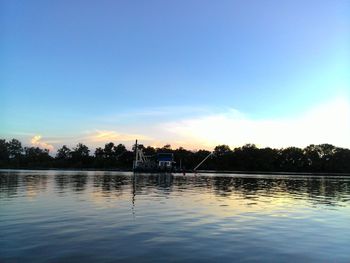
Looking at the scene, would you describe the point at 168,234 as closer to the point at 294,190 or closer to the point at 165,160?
the point at 294,190

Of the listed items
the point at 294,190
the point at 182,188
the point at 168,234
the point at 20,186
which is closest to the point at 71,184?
the point at 20,186

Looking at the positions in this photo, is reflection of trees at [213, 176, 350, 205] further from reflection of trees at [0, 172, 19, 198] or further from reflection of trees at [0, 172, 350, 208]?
reflection of trees at [0, 172, 19, 198]

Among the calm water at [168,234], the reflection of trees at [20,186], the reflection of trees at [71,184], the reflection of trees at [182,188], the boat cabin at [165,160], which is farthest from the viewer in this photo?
the boat cabin at [165,160]

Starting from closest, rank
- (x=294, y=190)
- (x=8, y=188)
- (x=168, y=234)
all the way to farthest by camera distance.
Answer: (x=168, y=234) < (x=8, y=188) < (x=294, y=190)

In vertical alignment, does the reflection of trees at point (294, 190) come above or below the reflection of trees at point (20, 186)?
below

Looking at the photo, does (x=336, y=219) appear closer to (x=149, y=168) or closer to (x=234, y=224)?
(x=234, y=224)

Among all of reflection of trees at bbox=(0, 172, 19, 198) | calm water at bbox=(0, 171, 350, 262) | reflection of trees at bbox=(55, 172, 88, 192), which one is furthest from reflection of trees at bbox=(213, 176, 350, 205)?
reflection of trees at bbox=(0, 172, 19, 198)

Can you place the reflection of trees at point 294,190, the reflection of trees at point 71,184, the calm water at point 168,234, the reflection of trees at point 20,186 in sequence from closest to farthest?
the calm water at point 168,234
the reflection of trees at point 20,186
the reflection of trees at point 294,190
the reflection of trees at point 71,184

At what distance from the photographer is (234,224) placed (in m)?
26.1

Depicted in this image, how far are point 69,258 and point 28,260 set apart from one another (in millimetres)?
1484

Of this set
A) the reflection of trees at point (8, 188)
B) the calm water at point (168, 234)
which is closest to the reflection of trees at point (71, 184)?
the reflection of trees at point (8, 188)

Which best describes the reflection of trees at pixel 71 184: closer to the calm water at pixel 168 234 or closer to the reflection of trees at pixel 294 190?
the reflection of trees at pixel 294 190

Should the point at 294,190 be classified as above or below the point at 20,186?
below

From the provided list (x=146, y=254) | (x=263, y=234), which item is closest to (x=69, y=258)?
(x=146, y=254)
